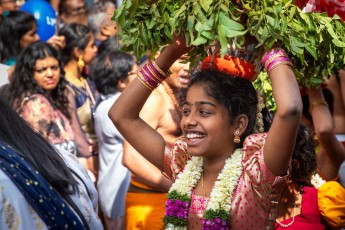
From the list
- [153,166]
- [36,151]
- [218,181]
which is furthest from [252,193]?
[153,166]

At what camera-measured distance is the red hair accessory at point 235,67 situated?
3.78 meters

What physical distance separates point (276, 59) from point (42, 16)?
17.6 ft

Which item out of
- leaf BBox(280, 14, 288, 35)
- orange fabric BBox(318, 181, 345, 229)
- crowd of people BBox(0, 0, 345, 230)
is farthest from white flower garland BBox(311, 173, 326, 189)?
leaf BBox(280, 14, 288, 35)

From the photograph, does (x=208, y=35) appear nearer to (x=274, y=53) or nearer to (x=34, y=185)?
(x=274, y=53)

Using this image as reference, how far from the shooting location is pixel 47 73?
21.9 feet

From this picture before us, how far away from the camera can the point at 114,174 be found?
22.3 ft

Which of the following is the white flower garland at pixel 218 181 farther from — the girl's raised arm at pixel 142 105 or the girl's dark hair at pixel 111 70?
the girl's dark hair at pixel 111 70

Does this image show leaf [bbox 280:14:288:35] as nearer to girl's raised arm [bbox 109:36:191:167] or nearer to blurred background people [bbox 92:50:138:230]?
girl's raised arm [bbox 109:36:191:167]

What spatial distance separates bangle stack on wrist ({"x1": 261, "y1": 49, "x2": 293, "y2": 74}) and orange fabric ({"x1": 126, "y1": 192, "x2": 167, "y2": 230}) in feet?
7.27

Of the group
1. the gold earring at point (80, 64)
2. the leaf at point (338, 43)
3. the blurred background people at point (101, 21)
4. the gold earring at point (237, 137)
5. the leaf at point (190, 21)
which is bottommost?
the gold earring at point (237, 137)

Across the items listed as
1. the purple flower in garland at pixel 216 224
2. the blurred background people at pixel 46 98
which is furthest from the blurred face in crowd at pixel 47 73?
the purple flower in garland at pixel 216 224

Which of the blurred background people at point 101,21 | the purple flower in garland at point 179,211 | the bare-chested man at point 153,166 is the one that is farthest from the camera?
the blurred background people at point 101,21

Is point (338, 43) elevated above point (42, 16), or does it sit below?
below

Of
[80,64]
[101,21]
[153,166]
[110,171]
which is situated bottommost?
[110,171]
